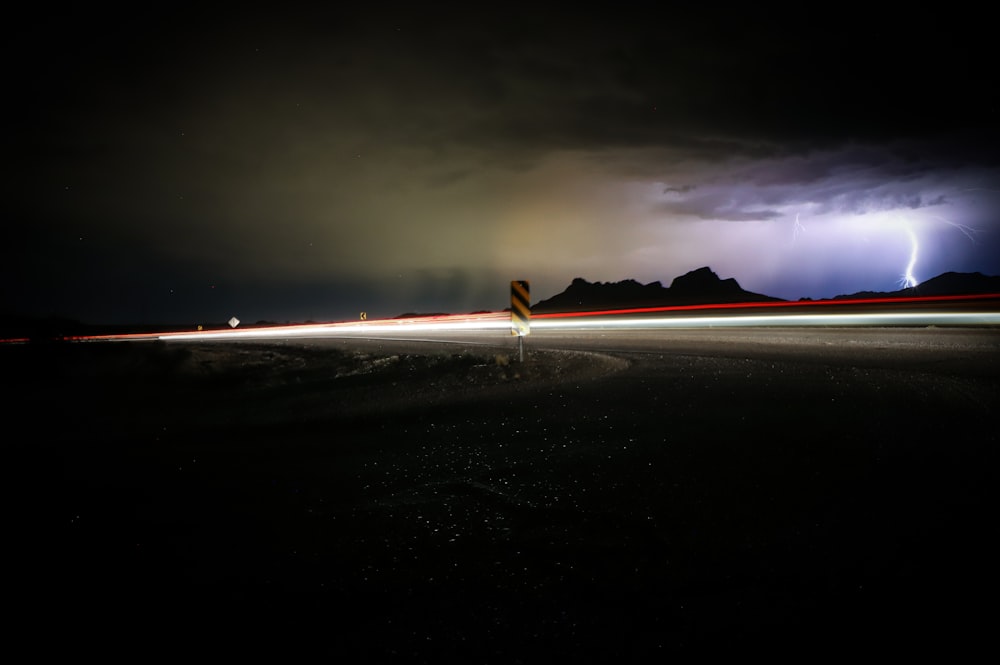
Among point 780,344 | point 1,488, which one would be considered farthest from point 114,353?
point 780,344

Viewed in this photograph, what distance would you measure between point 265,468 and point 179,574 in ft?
6.82

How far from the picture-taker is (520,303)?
44.2 ft

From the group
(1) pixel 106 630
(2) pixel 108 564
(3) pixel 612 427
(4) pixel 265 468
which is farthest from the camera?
(3) pixel 612 427

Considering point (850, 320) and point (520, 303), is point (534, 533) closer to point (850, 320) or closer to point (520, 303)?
point (520, 303)

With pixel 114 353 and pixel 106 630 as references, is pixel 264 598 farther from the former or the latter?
pixel 114 353

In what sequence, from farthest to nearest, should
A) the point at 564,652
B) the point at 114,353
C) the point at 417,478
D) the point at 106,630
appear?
the point at 114,353
the point at 417,478
the point at 106,630
the point at 564,652

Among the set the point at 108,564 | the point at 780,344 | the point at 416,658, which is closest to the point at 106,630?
the point at 108,564

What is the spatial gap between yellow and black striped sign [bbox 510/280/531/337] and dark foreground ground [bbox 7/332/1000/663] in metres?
6.17

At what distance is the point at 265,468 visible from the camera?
5.16m

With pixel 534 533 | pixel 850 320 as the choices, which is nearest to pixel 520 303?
pixel 534 533

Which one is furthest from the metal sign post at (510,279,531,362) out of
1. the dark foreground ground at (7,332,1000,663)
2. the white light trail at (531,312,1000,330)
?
the white light trail at (531,312,1000,330)

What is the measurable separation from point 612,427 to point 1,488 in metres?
5.71

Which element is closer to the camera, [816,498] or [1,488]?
[816,498]

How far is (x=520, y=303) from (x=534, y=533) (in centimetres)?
1031
